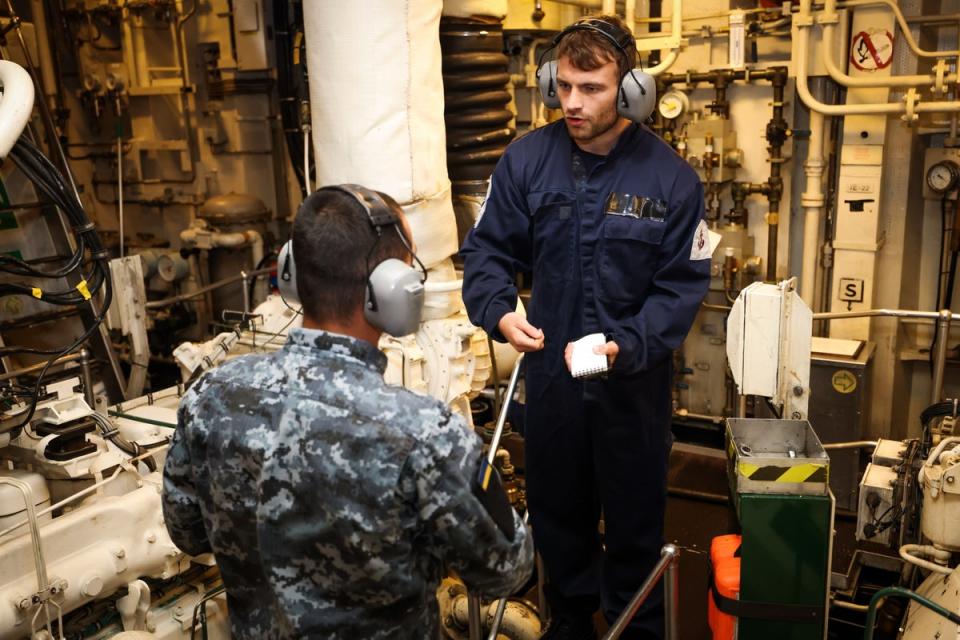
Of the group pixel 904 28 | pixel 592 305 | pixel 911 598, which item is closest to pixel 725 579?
pixel 911 598

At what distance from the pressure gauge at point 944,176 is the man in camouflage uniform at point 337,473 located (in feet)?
11.0

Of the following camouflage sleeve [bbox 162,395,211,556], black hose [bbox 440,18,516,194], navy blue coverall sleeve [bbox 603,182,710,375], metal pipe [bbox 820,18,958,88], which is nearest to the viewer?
camouflage sleeve [bbox 162,395,211,556]

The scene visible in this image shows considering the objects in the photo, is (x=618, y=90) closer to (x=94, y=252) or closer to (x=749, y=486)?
(x=749, y=486)

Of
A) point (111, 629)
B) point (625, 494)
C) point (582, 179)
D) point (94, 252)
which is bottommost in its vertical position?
point (111, 629)

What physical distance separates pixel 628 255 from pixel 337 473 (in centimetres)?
109

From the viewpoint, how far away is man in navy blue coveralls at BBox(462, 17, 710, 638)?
6.86 feet

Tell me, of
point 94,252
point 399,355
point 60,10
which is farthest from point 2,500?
point 60,10

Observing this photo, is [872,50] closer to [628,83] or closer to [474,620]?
[628,83]

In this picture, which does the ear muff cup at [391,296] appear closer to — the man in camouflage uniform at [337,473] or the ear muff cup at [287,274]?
the man in camouflage uniform at [337,473]

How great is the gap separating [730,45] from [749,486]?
107 inches

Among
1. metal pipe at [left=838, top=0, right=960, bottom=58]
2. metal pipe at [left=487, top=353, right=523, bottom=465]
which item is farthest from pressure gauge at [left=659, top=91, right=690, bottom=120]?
metal pipe at [left=487, top=353, right=523, bottom=465]

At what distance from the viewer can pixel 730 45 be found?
416cm

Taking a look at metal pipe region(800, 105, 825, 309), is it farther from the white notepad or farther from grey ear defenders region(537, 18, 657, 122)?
the white notepad

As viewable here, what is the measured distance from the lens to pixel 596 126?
2107 mm
